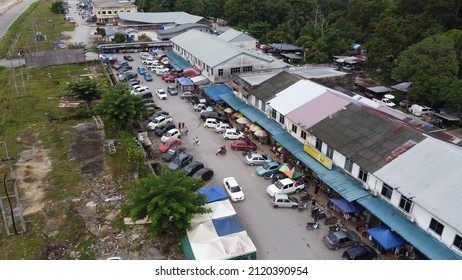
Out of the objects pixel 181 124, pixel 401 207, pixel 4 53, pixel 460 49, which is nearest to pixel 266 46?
pixel 460 49

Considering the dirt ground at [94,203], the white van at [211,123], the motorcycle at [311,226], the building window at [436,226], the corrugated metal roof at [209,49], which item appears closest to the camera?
the building window at [436,226]

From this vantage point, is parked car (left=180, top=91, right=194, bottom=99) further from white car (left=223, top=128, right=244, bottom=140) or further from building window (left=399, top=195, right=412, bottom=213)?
building window (left=399, top=195, right=412, bottom=213)

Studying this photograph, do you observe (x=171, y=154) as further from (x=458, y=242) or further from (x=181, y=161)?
(x=458, y=242)

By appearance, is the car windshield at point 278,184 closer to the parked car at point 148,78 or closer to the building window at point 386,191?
the building window at point 386,191

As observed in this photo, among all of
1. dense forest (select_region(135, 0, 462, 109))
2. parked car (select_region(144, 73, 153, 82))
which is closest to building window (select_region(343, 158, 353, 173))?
dense forest (select_region(135, 0, 462, 109))

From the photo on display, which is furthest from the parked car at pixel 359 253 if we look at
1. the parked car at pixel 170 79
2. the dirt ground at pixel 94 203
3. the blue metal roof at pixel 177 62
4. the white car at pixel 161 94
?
the blue metal roof at pixel 177 62

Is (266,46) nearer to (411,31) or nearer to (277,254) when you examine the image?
(411,31)

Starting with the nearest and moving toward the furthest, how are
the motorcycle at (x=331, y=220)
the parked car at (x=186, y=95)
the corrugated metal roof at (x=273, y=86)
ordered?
1. the motorcycle at (x=331, y=220)
2. the corrugated metal roof at (x=273, y=86)
3. the parked car at (x=186, y=95)
